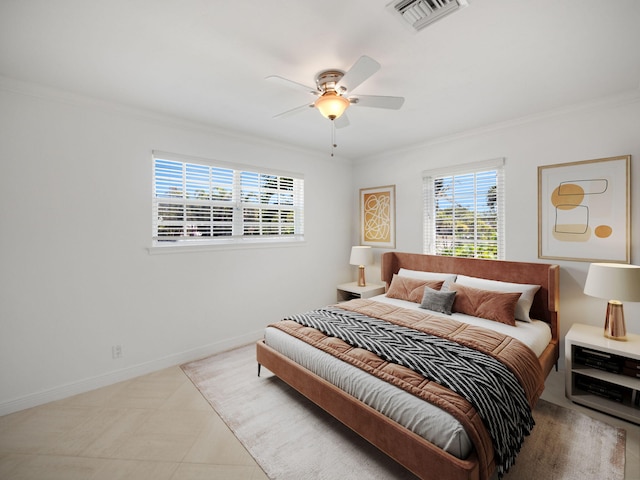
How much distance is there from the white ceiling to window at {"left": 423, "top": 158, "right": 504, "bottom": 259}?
0.82 meters

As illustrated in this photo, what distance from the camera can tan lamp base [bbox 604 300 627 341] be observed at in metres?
2.45

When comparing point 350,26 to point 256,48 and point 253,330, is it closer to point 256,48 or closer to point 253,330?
point 256,48

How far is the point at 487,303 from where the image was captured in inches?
117

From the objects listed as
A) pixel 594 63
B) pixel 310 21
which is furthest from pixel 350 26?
pixel 594 63

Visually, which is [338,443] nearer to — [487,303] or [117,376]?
[487,303]

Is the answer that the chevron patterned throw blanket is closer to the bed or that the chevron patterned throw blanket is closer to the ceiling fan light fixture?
the bed

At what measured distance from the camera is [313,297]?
15.1ft

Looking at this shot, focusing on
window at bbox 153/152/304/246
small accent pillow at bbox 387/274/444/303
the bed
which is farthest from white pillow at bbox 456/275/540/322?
window at bbox 153/152/304/246

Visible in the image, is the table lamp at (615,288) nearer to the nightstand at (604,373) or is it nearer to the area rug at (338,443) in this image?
the nightstand at (604,373)

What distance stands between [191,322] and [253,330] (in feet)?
2.71

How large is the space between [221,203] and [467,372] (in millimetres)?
2997

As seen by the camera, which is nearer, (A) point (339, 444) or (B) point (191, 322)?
(A) point (339, 444)

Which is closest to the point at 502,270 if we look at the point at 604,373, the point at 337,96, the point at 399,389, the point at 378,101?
the point at 604,373

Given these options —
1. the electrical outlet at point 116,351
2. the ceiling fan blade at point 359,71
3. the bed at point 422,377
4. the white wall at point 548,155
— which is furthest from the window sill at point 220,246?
the ceiling fan blade at point 359,71
